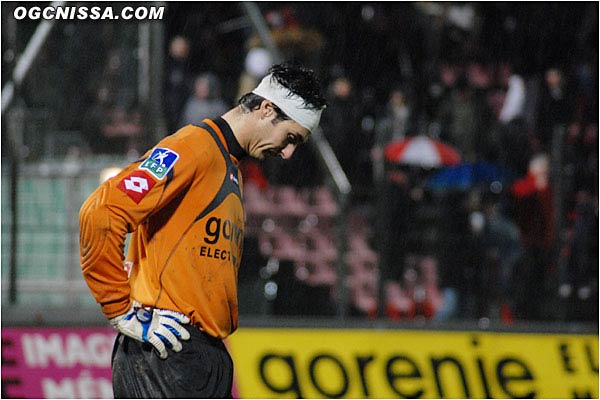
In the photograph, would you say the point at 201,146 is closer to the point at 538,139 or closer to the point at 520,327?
the point at 520,327

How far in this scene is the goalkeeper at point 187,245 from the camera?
4586 millimetres

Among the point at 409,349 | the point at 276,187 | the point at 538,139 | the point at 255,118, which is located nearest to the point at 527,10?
the point at 538,139

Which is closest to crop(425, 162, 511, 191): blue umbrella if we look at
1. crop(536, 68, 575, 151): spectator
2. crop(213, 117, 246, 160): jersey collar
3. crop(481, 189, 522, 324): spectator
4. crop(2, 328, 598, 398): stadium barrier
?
crop(481, 189, 522, 324): spectator

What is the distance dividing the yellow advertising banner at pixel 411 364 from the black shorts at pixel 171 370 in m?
4.03

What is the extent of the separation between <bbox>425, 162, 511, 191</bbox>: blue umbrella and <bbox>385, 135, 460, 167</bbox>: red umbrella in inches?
3.4

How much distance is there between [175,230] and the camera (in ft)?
15.8

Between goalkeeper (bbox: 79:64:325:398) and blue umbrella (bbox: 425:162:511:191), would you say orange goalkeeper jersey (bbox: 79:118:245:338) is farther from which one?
blue umbrella (bbox: 425:162:511:191)

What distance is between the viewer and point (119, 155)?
9469mm

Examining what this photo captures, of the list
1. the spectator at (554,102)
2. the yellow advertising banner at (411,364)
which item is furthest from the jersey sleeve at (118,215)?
the spectator at (554,102)

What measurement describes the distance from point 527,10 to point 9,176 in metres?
5.51

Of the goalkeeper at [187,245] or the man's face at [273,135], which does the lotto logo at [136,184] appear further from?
the man's face at [273,135]

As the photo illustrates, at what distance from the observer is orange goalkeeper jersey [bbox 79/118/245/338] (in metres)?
4.53

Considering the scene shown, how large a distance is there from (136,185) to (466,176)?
582cm
